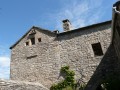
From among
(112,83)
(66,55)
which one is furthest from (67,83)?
(112,83)

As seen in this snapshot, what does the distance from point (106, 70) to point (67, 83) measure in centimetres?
301

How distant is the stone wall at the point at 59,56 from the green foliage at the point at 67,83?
1.27 feet

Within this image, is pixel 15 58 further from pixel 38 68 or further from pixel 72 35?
pixel 72 35

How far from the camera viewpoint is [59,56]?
16375mm

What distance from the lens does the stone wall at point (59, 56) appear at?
15.3 m

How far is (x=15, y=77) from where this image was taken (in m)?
17.3

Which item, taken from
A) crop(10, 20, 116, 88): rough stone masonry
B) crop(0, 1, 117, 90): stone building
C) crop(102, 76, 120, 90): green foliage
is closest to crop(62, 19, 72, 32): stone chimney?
crop(0, 1, 117, 90): stone building

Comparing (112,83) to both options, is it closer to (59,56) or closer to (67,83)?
(67,83)

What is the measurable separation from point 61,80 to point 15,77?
441 centimetres

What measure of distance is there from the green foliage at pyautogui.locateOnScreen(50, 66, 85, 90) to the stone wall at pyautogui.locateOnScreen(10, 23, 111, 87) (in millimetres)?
387

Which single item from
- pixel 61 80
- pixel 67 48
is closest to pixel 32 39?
pixel 67 48

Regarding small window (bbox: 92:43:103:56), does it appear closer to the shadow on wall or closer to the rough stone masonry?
the rough stone masonry

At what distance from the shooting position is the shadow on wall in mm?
14195

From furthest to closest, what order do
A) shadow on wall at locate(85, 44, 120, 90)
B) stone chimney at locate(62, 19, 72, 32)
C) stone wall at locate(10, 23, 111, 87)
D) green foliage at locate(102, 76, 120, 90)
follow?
stone chimney at locate(62, 19, 72, 32) → stone wall at locate(10, 23, 111, 87) → shadow on wall at locate(85, 44, 120, 90) → green foliage at locate(102, 76, 120, 90)
